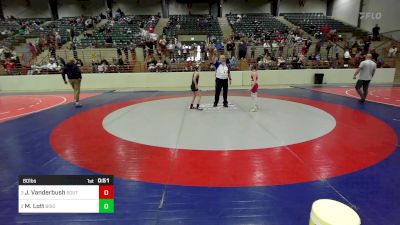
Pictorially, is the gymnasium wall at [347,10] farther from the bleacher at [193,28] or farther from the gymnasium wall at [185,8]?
the gymnasium wall at [185,8]

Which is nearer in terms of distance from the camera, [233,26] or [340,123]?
[340,123]

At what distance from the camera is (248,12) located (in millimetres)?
30156

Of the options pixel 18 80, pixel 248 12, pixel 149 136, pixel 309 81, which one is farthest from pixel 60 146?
pixel 248 12

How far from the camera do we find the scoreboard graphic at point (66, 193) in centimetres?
194

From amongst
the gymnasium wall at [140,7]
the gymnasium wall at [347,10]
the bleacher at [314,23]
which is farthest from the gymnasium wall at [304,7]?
the gymnasium wall at [140,7]

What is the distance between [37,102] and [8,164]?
284 inches

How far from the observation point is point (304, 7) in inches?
1176

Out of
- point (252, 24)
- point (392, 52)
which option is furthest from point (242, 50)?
point (392, 52)

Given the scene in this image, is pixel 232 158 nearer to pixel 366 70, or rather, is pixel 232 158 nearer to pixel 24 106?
pixel 366 70

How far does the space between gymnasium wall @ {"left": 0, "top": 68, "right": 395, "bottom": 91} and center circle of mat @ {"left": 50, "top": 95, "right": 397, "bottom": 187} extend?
9271mm

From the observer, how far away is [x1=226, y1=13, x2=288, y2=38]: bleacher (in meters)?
22.6

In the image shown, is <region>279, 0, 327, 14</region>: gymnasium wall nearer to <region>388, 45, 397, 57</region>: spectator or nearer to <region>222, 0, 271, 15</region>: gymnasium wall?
<region>222, 0, 271, 15</region>: gymnasium wall

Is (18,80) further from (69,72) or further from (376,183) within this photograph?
(376,183)

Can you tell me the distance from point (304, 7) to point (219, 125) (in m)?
28.7
